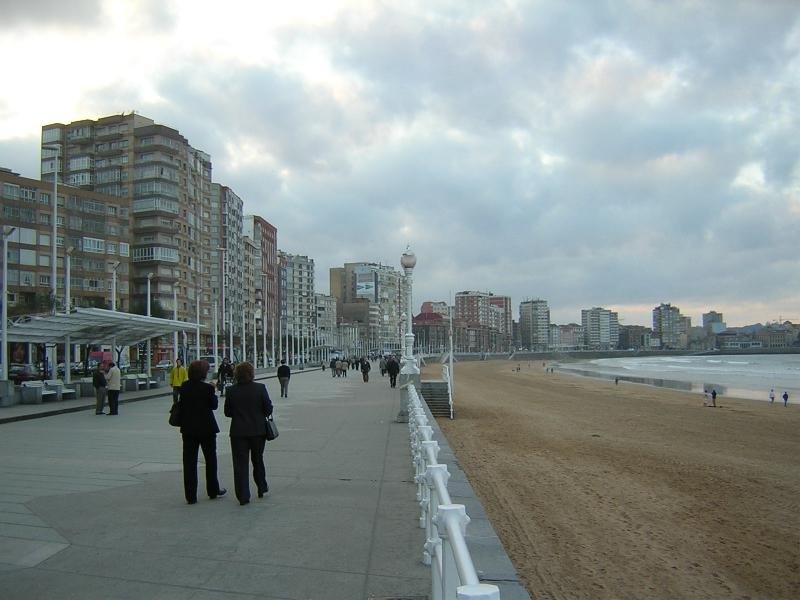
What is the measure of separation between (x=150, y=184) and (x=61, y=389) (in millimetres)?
57115

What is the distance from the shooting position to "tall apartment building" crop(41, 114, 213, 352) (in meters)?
70.2

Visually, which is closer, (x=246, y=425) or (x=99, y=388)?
(x=246, y=425)


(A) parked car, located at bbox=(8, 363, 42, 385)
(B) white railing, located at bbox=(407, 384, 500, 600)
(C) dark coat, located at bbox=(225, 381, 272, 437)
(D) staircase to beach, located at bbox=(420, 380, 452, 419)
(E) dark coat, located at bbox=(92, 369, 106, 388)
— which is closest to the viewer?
(B) white railing, located at bbox=(407, 384, 500, 600)

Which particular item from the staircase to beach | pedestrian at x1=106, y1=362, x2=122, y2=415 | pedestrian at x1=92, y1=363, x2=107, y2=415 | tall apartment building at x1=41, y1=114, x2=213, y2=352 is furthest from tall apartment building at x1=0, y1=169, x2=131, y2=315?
pedestrian at x1=106, y1=362, x2=122, y2=415

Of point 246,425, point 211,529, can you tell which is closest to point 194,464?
point 246,425

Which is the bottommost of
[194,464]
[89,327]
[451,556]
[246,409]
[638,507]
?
[638,507]

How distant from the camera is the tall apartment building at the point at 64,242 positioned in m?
53.8

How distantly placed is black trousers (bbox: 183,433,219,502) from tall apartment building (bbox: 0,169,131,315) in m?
45.9

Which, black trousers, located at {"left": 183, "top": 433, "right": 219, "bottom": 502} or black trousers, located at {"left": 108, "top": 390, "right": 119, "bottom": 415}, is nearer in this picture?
black trousers, located at {"left": 183, "top": 433, "right": 219, "bottom": 502}

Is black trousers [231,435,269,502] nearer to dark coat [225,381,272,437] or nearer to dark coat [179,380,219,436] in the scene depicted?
dark coat [225,381,272,437]

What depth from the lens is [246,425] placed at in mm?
6457

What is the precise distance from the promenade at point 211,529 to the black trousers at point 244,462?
0.50ft

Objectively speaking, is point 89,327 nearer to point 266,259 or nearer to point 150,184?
point 150,184

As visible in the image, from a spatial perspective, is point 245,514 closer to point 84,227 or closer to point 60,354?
point 60,354
